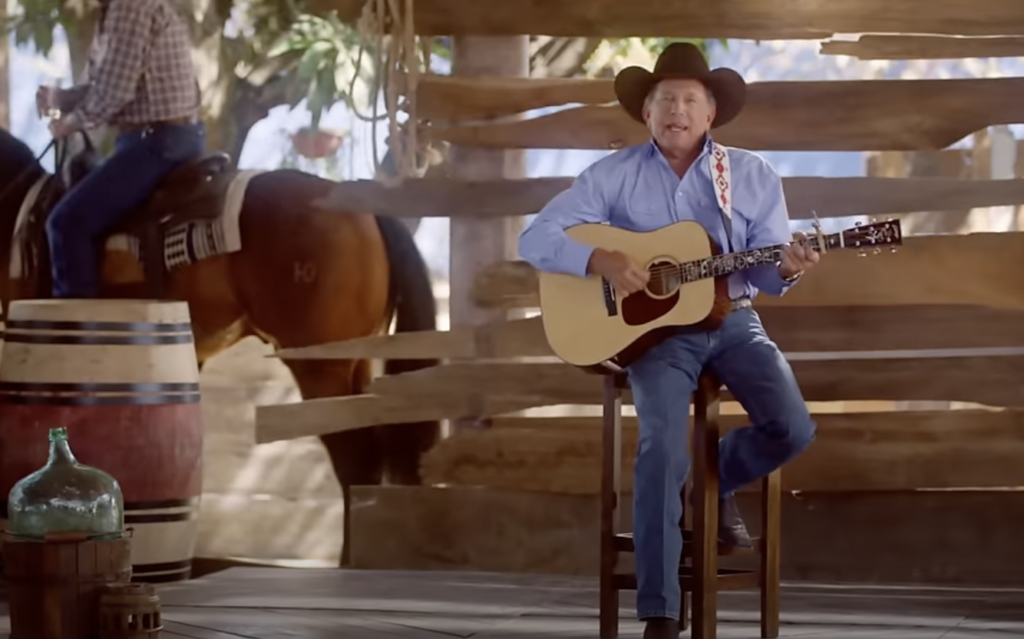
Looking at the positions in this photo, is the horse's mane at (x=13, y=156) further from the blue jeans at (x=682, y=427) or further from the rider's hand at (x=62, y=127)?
the blue jeans at (x=682, y=427)

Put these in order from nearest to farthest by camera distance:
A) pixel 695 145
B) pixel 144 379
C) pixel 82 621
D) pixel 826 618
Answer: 1. pixel 82 621
2. pixel 695 145
3. pixel 826 618
4. pixel 144 379

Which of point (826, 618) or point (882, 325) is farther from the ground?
point (882, 325)

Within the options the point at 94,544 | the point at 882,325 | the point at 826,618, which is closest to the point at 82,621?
the point at 94,544

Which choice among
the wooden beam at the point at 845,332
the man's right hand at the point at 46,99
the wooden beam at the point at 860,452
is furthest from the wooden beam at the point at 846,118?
the man's right hand at the point at 46,99

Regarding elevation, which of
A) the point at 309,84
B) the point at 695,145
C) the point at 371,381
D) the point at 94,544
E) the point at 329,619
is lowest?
the point at 329,619

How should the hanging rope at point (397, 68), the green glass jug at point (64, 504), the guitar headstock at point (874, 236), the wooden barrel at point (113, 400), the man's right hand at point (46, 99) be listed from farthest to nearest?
the man's right hand at point (46, 99) → the hanging rope at point (397, 68) → the wooden barrel at point (113, 400) → the green glass jug at point (64, 504) → the guitar headstock at point (874, 236)

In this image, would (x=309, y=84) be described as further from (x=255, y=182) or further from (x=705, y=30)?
(x=705, y=30)

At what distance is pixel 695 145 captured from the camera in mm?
3508

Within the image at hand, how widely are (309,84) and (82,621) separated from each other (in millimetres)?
1915

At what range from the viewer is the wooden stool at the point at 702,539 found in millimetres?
3346

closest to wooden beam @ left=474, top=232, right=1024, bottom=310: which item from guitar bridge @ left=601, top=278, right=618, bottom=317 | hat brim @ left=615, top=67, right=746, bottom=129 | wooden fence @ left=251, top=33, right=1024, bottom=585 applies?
wooden fence @ left=251, top=33, right=1024, bottom=585

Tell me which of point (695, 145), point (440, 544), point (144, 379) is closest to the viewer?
point (695, 145)

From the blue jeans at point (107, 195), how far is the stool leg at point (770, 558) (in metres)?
2.02

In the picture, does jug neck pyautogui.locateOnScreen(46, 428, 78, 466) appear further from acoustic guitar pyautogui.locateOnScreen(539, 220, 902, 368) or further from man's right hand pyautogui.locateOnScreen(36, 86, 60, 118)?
man's right hand pyautogui.locateOnScreen(36, 86, 60, 118)
